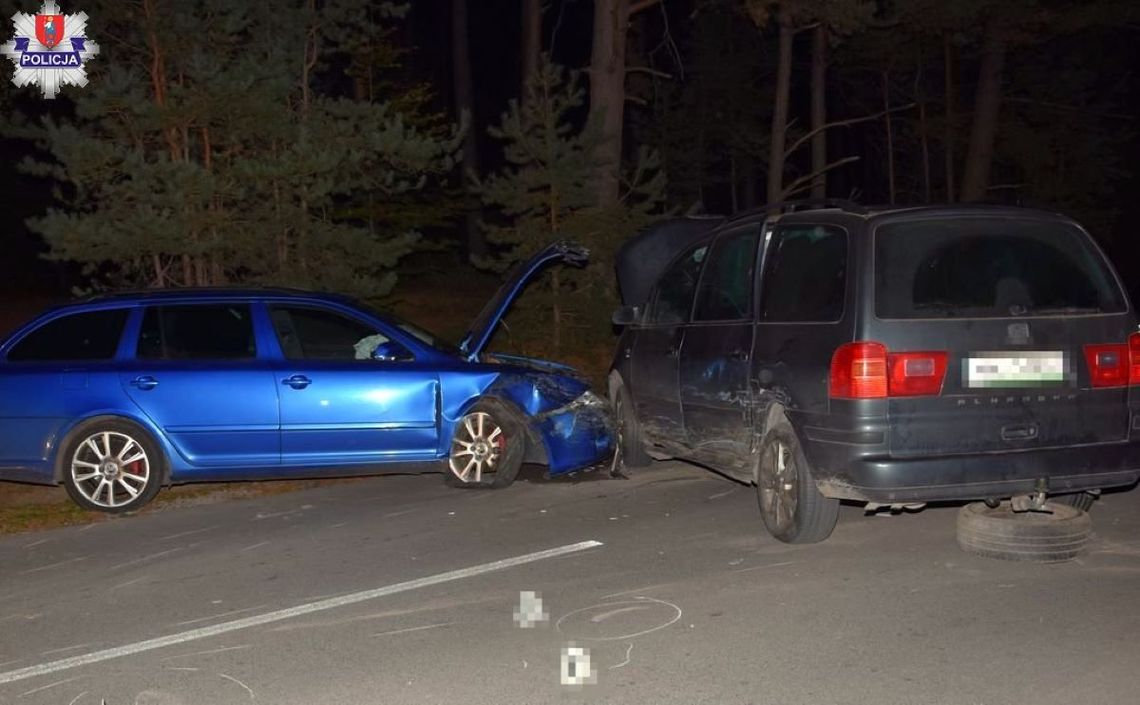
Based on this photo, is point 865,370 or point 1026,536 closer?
point 865,370

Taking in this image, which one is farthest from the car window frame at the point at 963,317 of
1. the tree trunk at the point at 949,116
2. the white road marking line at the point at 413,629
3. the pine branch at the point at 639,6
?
the tree trunk at the point at 949,116

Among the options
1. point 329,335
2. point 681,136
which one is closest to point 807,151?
point 681,136

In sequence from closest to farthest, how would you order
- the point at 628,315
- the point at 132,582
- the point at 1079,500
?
the point at 132,582, the point at 1079,500, the point at 628,315

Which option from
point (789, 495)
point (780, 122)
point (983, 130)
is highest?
point (983, 130)

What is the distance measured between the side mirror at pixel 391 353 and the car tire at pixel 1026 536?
14.1 ft

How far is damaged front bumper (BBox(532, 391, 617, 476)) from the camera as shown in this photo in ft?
30.8

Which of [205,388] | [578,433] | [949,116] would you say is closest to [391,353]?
[205,388]

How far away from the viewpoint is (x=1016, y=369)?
638cm

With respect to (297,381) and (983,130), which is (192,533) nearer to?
(297,381)

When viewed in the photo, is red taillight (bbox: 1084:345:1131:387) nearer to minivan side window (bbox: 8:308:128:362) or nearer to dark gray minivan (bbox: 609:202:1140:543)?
dark gray minivan (bbox: 609:202:1140:543)

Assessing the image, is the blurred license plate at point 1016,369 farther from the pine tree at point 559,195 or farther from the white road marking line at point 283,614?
the pine tree at point 559,195

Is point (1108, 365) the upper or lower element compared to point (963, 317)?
lower

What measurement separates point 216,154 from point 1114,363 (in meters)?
10.8

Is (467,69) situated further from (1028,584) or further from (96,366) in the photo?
(1028,584)
